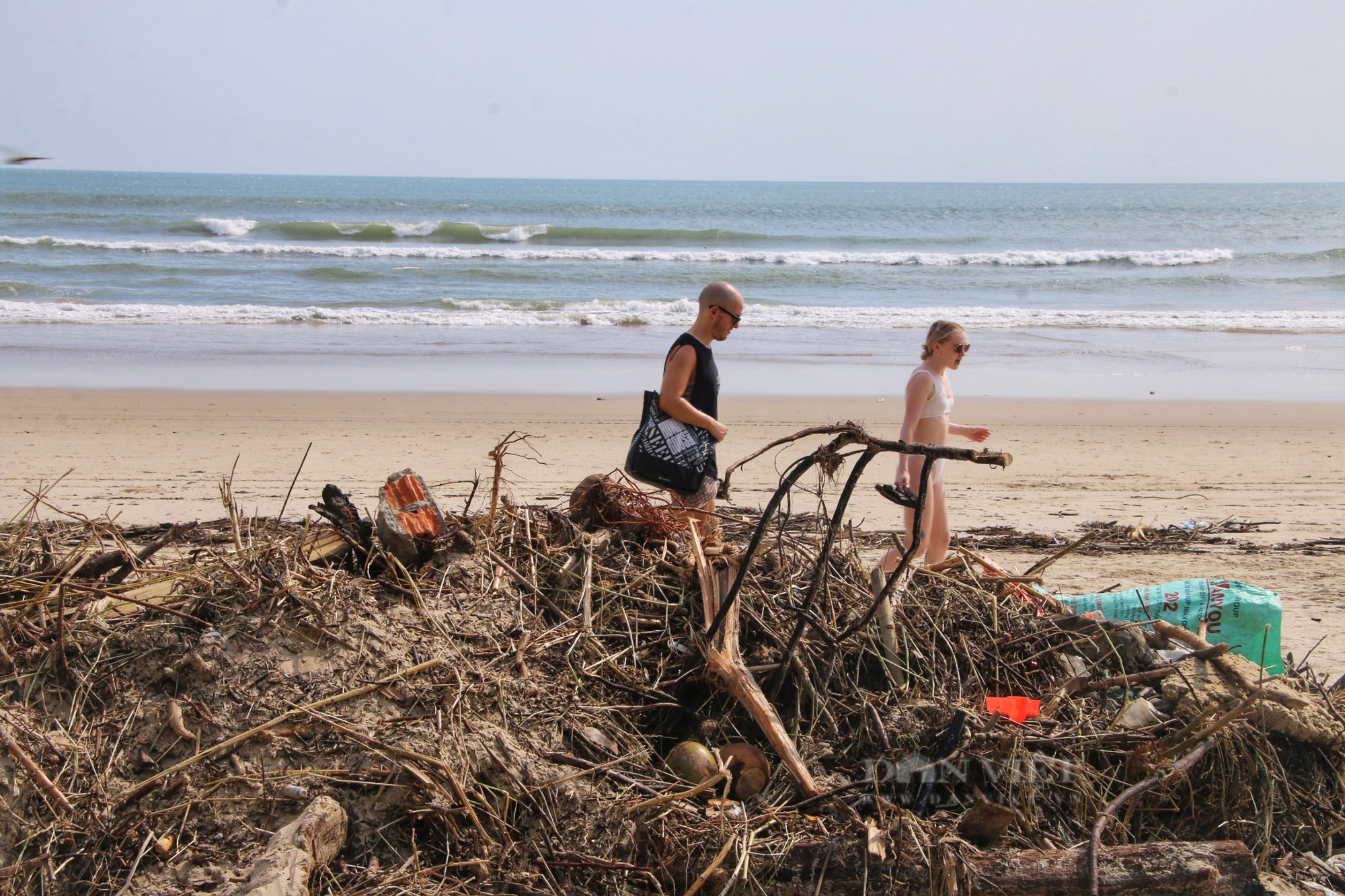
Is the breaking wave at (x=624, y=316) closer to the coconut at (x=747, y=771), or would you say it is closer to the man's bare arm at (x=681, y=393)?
the man's bare arm at (x=681, y=393)

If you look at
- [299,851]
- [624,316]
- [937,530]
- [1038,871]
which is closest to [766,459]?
[937,530]

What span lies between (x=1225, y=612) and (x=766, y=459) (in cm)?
479

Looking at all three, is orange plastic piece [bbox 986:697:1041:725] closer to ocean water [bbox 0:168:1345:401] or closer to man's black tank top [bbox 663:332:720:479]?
man's black tank top [bbox 663:332:720:479]

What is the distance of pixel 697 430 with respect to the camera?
4.21m

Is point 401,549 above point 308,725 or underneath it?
above

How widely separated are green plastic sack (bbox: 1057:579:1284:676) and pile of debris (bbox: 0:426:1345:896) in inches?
11.0

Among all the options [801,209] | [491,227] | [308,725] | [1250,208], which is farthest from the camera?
[1250,208]

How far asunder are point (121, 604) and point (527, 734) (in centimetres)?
159

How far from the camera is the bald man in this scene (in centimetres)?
412

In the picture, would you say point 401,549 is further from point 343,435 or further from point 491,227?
point 491,227

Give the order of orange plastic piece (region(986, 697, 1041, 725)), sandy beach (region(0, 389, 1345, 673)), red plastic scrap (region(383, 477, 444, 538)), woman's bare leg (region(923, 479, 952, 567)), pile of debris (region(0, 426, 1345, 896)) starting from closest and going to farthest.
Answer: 1. pile of debris (region(0, 426, 1345, 896))
2. orange plastic piece (region(986, 697, 1041, 725))
3. red plastic scrap (region(383, 477, 444, 538))
4. woman's bare leg (region(923, 479, 952, 567))
5. sandy beach (region(0, 389, 1345, 673))

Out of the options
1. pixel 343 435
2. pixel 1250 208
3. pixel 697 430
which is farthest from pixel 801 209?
pixel 697 430

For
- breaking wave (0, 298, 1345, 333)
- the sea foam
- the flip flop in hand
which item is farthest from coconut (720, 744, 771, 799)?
the sea foam

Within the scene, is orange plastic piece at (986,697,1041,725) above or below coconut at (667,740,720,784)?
above
